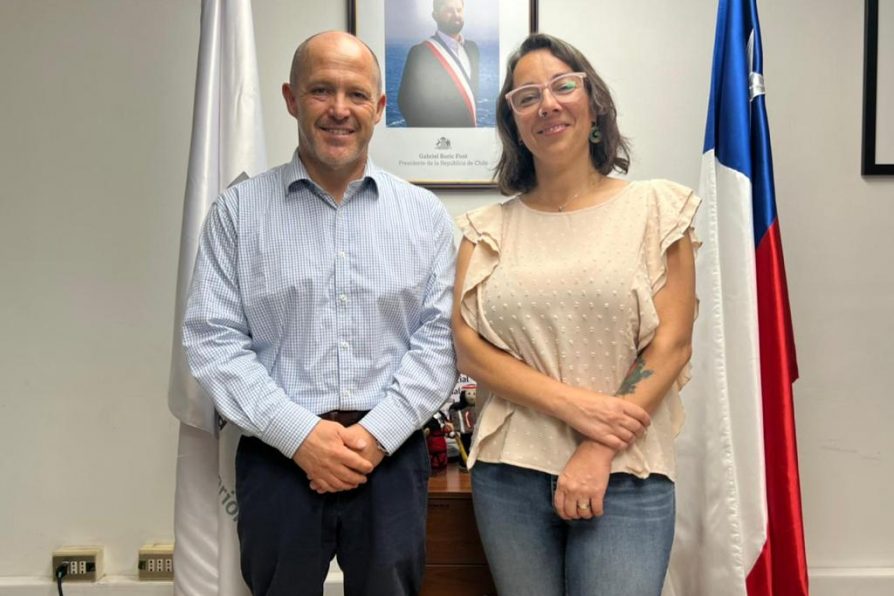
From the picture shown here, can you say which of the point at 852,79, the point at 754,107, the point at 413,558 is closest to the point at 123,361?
the point at 413,558

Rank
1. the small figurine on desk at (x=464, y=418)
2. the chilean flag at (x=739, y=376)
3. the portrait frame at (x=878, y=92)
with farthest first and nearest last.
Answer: the portrait frame at (x=878, y=92)
the small figurine on desk at (x=464, y=418)
the chilean flag at (x=739, y=376)

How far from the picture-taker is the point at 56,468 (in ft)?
7.11

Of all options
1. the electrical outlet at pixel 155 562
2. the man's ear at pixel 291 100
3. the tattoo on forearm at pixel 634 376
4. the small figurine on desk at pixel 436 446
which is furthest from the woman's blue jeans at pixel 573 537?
the electrical outlet at pixel 155 562

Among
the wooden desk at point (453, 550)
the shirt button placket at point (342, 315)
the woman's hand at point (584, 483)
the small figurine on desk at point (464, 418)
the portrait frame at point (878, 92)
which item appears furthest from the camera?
the portrait frame at point (878, 92)

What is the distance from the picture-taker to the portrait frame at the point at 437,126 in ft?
6.82

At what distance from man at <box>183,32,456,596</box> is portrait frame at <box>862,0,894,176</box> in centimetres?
153

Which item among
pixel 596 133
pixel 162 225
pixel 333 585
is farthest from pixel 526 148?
pixel 333 585

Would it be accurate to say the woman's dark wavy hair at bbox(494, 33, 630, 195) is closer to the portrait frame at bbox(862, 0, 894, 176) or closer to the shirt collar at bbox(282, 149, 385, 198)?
the shirt collar at bbox(282, 149, 385, 198)

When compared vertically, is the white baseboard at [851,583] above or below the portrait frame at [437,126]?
below

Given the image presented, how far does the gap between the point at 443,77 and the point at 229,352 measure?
1.18m

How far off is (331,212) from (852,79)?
5.53 feet

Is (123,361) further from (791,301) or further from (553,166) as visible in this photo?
(791,301)

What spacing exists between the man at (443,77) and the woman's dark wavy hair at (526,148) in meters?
0.71

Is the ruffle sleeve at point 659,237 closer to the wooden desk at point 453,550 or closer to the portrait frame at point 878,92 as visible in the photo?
the wooden desk at point 453,550
